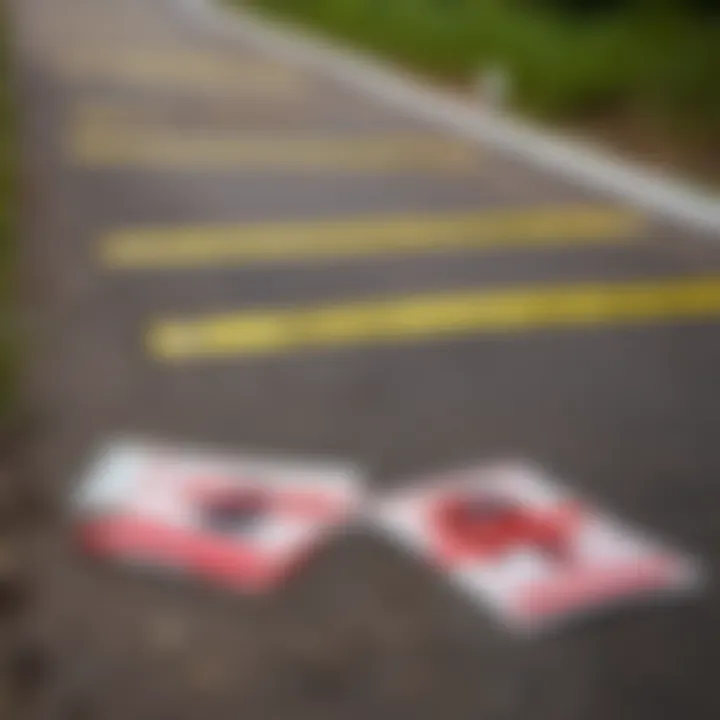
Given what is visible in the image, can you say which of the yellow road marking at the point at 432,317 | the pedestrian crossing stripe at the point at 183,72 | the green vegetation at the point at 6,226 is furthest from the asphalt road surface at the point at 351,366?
the pedestrian crossing stripe at the point at 183,72

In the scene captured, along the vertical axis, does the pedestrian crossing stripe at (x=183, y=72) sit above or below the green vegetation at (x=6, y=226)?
below

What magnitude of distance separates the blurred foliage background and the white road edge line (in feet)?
1.23

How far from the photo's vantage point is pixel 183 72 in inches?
415

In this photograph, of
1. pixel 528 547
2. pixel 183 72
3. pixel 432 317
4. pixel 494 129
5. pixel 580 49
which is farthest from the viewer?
pixel 183 72

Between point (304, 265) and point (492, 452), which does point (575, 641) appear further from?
point (304, 265)

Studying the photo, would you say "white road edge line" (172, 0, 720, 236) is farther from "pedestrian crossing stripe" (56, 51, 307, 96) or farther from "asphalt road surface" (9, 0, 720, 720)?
"pedestrian crossing stripe" (56, 51, 307, 96)

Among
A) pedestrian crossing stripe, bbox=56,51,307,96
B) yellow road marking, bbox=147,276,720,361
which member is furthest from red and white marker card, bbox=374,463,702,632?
pedestrian crossing stripe, bbox=56,51,307,96

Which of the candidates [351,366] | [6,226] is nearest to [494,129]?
[6,226]

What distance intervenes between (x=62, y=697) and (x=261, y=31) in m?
10.4

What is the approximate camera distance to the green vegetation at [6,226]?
435cm

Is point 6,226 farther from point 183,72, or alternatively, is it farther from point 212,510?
point 183,72

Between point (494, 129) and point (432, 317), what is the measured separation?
143 inches

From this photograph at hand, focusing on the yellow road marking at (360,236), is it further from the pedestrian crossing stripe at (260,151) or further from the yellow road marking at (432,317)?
the pedestrian crossing stripe at (260,151)

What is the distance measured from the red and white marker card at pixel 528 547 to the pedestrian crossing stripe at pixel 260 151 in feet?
13.1
